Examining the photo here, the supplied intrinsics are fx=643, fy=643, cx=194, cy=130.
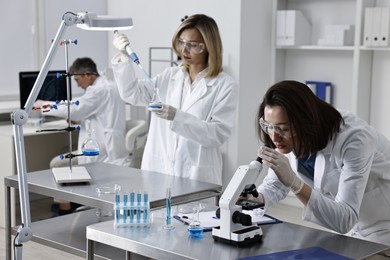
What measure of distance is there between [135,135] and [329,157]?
2759 mm

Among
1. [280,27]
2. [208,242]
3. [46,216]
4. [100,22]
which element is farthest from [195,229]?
[280,27]

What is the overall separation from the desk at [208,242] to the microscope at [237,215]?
26 mm

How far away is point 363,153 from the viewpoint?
2.15 metres

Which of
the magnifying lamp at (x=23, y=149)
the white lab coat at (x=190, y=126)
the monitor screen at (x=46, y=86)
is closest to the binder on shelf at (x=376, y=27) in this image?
the white lab coat at (x=190, y=126)

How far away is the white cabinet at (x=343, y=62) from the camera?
470 cm

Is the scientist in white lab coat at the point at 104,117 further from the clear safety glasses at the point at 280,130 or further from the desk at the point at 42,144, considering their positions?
the clear safety glasses at the point at 280,130

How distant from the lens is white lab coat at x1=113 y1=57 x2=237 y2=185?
321 centimetres

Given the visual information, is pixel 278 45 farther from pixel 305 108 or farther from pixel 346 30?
pixel 305 108

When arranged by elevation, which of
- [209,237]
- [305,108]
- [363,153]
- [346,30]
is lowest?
[209,237]

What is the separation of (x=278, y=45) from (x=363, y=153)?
310cm

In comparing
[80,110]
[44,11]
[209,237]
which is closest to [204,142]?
[209,237]

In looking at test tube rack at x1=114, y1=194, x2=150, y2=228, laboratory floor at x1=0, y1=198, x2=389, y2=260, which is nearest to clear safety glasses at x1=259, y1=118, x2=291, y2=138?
test tube rack at x1=114, y1=194, x2=150, y2=228

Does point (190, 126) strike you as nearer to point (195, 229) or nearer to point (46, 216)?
point (195, 229)

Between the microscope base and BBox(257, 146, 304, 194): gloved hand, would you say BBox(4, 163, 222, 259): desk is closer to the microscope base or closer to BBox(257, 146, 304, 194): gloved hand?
the microscope base
